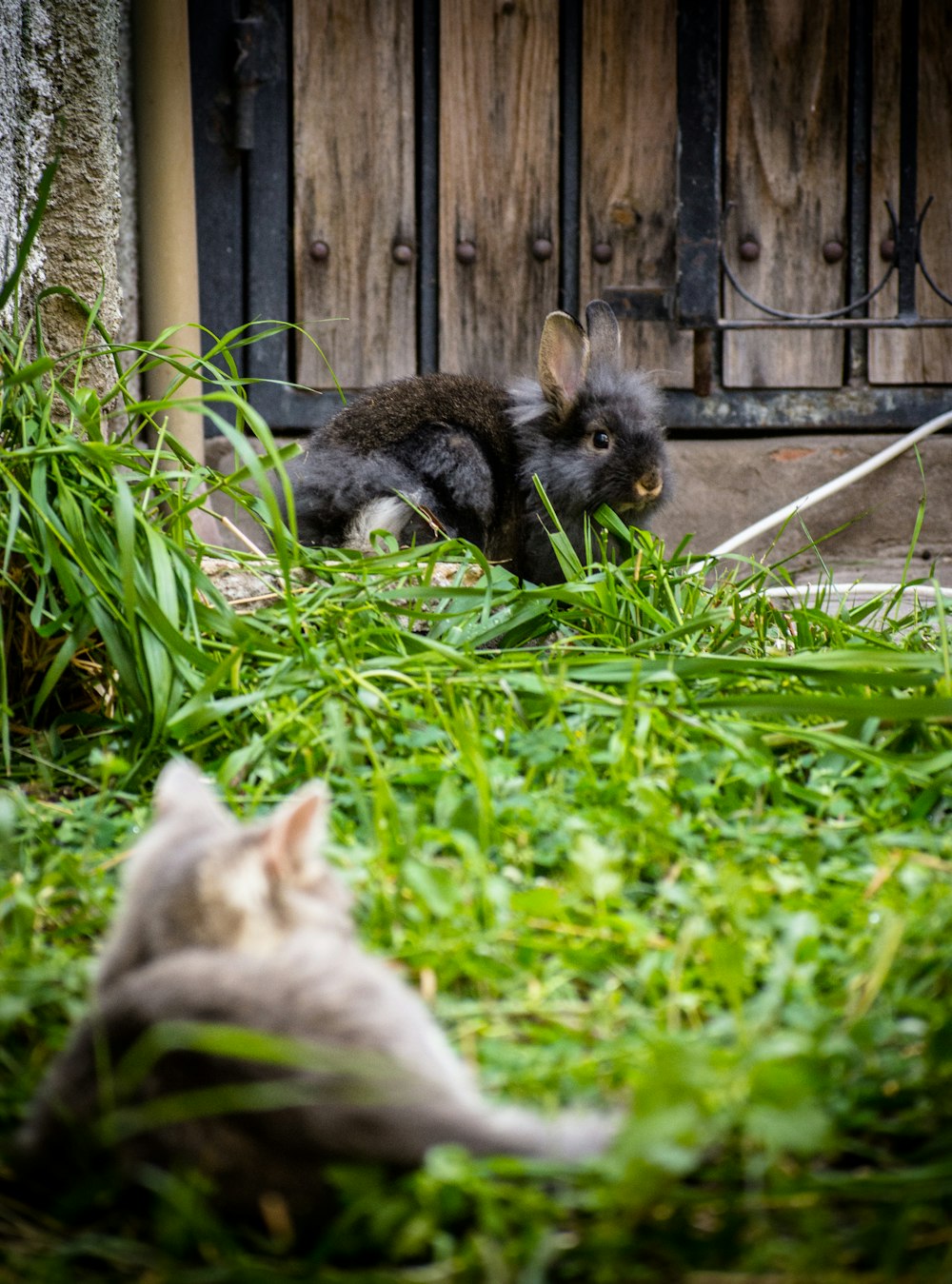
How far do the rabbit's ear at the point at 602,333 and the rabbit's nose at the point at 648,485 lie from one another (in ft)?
1.35

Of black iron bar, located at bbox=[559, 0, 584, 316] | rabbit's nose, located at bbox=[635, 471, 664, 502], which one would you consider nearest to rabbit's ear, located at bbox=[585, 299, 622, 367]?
rabbit's nose, located at bbox=[635, 471, 664, 502]

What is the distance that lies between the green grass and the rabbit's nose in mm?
1027

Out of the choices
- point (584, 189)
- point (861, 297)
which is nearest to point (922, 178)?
point (861, 297)

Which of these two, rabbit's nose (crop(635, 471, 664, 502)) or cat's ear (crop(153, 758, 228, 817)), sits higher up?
rabbit's nose (crop(635, 471, 664, 502))

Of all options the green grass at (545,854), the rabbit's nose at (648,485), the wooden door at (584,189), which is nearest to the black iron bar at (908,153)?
the wooden door at (584,189)

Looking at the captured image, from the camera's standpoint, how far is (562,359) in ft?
13.3

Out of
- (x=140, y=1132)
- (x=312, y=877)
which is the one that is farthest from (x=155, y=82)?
(x=140, y=1132)

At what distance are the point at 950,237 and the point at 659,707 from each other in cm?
390

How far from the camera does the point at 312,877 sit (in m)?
1.41

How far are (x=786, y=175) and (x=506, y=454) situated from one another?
203 cm

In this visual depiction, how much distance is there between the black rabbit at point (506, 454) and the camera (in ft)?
12.2

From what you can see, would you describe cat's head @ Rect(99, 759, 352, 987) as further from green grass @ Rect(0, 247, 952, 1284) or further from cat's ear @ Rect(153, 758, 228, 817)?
green grass @ Rect(0, 247, 952, 1284)

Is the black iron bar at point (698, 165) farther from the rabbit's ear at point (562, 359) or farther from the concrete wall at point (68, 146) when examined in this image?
the concrete wall at point (68, 146)

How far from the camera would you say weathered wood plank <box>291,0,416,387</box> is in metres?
4.85
